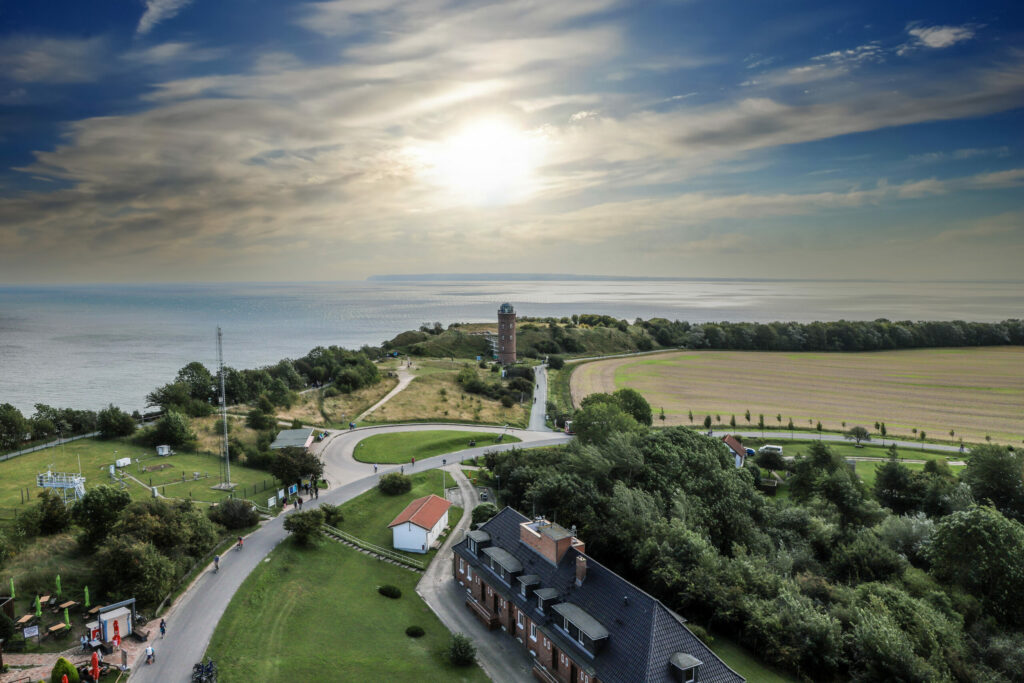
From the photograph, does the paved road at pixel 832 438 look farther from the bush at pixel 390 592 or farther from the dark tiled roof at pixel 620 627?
the bush at pixel 390 592

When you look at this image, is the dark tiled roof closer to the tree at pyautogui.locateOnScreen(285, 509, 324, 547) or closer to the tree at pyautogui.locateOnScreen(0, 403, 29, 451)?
the tree at pyautogui.locateOnScreen(285, 509, 324, 547)

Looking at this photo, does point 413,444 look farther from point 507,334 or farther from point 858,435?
point 858,435

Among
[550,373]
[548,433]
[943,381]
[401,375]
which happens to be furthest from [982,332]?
[401,375]

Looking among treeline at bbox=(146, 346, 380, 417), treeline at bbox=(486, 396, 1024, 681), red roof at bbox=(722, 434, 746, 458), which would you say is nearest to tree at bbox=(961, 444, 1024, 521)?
treeline at bbox=(486, 396, 1024, 681)

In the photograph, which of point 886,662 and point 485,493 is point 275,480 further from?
point 886,662

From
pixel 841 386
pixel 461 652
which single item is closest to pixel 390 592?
pixel 461 652

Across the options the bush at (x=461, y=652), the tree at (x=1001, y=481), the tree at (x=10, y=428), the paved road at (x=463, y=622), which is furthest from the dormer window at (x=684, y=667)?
the tree at (x=10, y=428)
